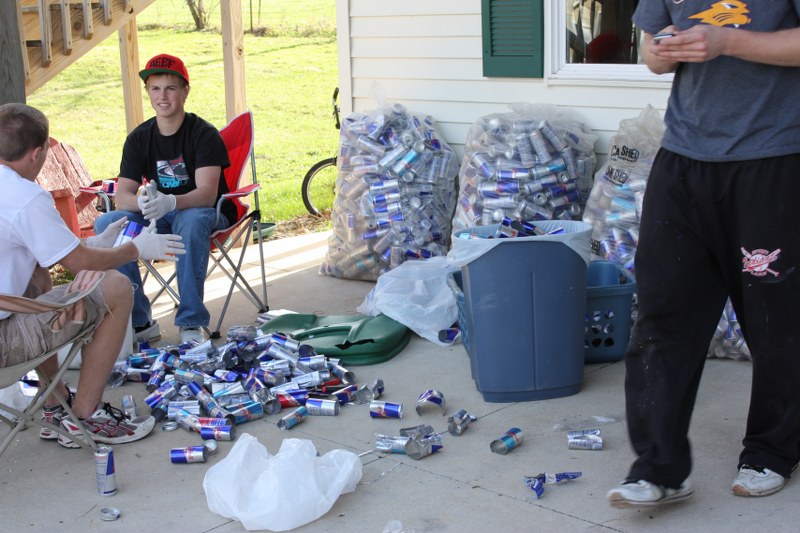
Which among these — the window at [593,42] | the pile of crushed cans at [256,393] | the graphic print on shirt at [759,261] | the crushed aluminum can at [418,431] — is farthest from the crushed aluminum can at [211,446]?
the window at [593,42]

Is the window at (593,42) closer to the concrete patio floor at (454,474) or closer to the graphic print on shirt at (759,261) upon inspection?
the concrete patio floor at (454,474)

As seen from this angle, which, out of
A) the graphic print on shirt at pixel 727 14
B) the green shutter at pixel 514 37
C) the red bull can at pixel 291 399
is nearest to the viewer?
the graphic print on shirt at pixel 727 14

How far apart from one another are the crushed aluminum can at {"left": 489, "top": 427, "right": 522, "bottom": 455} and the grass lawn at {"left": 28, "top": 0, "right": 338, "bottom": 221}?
660 centimetres

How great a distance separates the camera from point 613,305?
4461 millimetres

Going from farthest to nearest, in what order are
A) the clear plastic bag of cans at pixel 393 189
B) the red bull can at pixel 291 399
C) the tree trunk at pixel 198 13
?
the tree trunk at pixel 198 13
the clear plastic bag of cans at pixel 393 189
the red bull can at pixel 291 399

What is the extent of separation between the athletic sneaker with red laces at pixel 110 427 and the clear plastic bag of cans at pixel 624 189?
236 cm

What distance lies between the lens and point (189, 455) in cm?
362

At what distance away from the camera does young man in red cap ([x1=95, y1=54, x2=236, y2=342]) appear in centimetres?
513

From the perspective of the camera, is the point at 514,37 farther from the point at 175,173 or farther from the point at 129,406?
the point at 129,406

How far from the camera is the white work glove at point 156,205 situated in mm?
4941

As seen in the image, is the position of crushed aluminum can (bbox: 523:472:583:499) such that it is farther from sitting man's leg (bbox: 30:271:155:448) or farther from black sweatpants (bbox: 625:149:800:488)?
sitting man's leg (bbox: 30:271:155:448)

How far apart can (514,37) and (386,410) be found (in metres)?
2.68

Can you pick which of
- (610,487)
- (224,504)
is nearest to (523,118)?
(610,487)

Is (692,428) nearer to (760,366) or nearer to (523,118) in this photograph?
(760,366)
